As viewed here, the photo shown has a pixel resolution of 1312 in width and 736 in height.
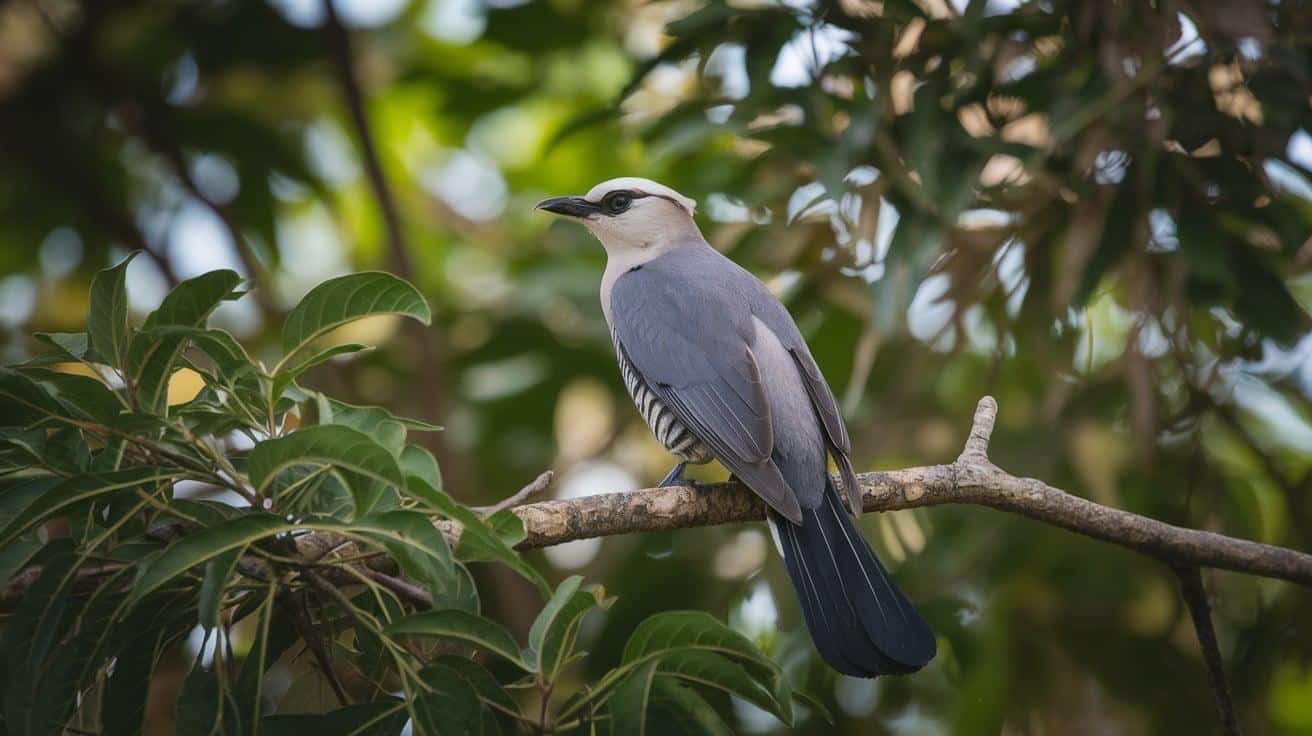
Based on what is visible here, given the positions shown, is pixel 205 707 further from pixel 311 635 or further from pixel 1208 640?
pixel 1208 640

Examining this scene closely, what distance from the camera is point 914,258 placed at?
4508 millimetres

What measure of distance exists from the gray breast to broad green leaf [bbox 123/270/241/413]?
184cm

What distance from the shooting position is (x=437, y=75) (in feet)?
22.4

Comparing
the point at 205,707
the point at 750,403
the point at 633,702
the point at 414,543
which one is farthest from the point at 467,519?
the point at 750,403

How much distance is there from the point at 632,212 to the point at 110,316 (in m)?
2.88

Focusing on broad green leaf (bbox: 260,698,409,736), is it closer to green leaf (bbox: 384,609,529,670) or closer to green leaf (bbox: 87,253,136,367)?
green leaf (bbox: 384,609,529,670)

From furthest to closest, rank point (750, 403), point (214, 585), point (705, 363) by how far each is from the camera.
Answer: point (705, 363)
point (750, 403)
point (214, 585)

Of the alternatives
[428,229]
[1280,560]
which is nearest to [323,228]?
[428,229]

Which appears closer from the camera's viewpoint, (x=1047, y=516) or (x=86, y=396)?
(x=86, y=396)

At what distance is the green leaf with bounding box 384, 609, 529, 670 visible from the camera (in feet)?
7.07

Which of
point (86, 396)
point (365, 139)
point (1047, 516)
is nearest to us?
point (86, 396)

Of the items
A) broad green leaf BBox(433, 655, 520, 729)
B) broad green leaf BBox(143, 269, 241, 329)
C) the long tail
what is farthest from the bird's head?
broad green leaf BBox(433, 655, 520, 729)

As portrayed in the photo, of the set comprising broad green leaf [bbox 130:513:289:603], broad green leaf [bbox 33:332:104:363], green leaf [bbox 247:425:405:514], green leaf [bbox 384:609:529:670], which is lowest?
green leaf [bbox 384:609:529:670]

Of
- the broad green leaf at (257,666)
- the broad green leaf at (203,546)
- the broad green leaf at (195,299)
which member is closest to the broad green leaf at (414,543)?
the broad green leaf at (203,546)
